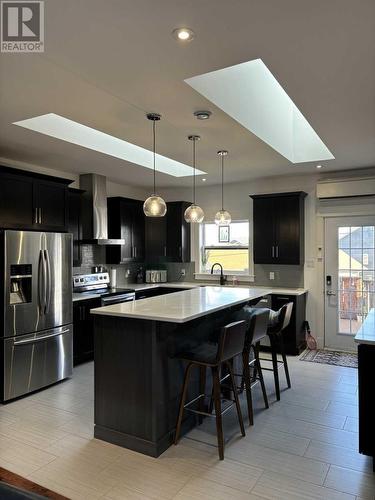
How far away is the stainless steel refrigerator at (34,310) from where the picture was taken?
12.2 ft

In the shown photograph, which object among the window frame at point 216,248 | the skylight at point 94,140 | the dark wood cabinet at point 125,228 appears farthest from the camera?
the window frame at point 216,248

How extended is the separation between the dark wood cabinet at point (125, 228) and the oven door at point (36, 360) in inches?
76.0

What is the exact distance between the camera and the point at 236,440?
298 cm

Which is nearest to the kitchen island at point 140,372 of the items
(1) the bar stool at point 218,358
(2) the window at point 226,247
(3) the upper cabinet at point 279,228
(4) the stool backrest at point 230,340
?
(1) the bar stool at point 218,358

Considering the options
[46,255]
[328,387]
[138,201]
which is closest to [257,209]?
[138,201]

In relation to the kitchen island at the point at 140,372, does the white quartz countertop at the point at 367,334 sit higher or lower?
higher

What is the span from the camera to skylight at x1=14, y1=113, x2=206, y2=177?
3606mm

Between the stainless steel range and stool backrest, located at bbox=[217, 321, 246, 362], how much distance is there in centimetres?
266

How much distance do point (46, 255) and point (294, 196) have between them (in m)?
3.65

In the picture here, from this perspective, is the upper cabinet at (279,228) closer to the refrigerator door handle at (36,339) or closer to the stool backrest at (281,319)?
the stool backrest at (281,319)

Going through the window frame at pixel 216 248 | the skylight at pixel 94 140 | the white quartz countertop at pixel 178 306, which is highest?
the skylight at pixel 94 140

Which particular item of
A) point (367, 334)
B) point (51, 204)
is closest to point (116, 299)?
point (51, 204)

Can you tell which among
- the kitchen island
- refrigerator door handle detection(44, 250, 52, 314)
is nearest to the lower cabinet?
refrigerator door handle detection(44, 250, 52, 314)

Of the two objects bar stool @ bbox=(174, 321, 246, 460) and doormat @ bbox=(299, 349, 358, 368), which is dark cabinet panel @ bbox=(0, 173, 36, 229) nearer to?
bar stool @ bbox=(174, 321, 246, 460)
